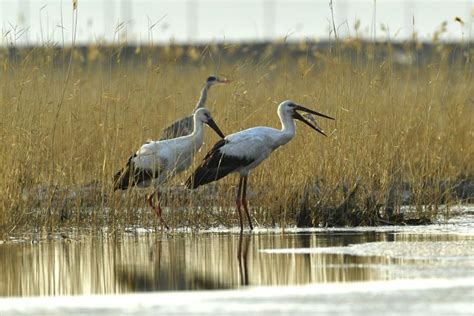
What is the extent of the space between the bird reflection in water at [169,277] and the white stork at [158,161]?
2.04 meters

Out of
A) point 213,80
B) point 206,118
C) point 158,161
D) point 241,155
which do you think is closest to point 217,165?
point 241,155

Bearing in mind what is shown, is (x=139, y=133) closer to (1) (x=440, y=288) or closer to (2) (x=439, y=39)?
(2) (x=439, y=39)

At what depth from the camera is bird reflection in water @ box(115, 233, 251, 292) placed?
7.72 meters

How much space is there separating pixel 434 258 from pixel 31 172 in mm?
3653

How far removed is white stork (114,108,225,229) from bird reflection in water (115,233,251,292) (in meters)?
2.04

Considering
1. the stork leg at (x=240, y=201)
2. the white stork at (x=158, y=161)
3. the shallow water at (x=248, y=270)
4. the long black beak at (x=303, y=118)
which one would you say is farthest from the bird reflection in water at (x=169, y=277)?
the long black beak at (x=303, y=118)

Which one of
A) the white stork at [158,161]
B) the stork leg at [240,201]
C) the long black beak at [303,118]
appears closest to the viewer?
the stork leg at [240,201]

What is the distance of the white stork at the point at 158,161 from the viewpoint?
1107 centimetres

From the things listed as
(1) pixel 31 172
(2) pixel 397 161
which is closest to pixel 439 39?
(2) pixel 397 161

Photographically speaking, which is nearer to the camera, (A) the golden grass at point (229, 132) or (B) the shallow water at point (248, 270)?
(B) the shallow water at point (248, 270)

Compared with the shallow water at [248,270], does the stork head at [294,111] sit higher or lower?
higher

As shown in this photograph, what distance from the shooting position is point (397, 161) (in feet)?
38.8

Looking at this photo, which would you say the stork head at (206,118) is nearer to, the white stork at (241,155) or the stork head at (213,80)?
the white stork at (241,155)

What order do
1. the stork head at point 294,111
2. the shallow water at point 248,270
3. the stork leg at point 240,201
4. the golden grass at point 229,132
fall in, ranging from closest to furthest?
the shallow water at point 248,270, the golden grass at point 229,132, the stork leg at point 240,201, the stork head at point 294,111
